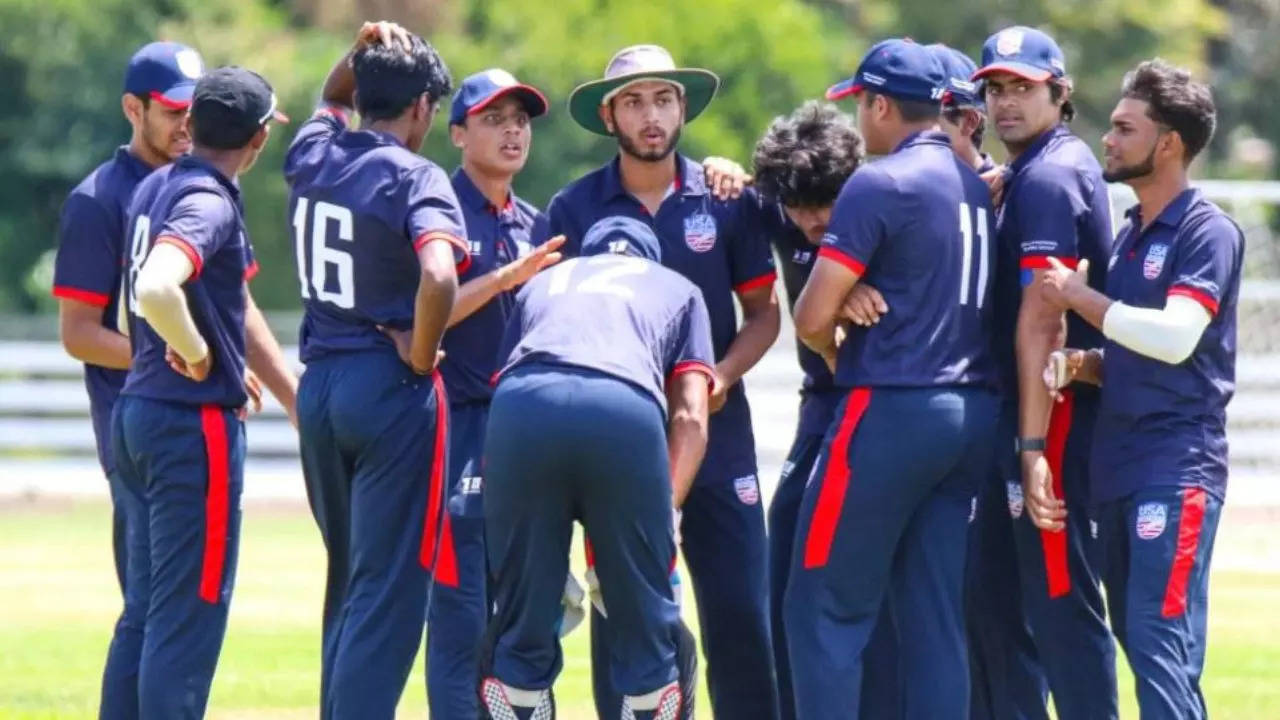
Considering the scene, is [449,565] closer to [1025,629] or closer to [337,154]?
[337,154]

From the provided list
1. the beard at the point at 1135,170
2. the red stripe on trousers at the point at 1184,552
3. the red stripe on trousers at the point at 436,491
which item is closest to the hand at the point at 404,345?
the red stripe on trousers at the point at 436,491

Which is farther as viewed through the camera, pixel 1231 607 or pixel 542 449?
pixel 1231 607

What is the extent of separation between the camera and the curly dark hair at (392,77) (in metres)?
7.78

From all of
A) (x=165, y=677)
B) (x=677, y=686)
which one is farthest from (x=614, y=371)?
(x=165, y=677)

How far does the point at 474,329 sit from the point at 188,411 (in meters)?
1.24

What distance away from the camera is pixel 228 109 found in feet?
25.7

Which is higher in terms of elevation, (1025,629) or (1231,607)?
(1025,629)

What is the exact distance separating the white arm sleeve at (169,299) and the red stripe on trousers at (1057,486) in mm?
3115

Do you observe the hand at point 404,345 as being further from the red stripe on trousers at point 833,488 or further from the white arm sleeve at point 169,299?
the red stripe on trousers at point 833,488

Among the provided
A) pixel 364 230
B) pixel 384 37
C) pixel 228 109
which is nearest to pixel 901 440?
pixel 364 230

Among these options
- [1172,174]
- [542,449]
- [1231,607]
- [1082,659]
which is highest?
[1172,174]

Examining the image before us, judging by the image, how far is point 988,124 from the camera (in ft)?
27.9

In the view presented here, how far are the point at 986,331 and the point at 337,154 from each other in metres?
2.43

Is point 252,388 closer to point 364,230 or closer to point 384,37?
point 364,230
